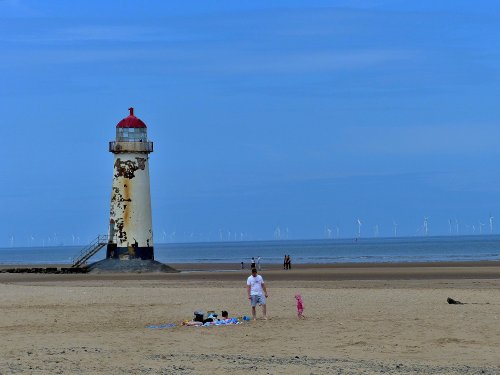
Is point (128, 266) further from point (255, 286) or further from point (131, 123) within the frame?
point (255, 286)

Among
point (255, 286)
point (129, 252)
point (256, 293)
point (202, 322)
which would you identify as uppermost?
point (129, 252)

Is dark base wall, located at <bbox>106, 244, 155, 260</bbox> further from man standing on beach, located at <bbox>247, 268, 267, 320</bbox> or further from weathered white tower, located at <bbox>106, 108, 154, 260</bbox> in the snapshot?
man standing on beach, located at <bbox>247, 268, 267, 320</bbox>

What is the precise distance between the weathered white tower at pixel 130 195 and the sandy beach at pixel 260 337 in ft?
72.9

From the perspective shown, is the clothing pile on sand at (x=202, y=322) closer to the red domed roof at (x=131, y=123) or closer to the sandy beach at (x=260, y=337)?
the sandy beach at (x=260, y=337)

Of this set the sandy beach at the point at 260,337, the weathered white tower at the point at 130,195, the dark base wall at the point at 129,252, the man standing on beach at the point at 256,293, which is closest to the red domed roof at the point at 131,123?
the weathered white tower at the point at 130,195

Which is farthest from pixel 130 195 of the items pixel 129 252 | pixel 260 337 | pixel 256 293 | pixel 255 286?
pixel 260 337

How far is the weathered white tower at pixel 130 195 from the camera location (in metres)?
53.9

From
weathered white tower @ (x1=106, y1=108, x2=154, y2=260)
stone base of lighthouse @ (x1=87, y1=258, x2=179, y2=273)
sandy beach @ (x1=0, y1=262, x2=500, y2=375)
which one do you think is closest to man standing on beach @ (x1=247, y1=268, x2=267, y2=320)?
sandy beach @ (x1=0, y1=262, x2=500, y2=375)

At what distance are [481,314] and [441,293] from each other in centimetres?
890

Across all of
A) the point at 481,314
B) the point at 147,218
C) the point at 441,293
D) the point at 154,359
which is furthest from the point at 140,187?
the point at 154,359

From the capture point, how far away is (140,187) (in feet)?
177

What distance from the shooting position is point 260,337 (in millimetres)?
20828

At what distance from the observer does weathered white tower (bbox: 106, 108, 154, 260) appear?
5391 cm

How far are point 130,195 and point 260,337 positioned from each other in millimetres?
33726
